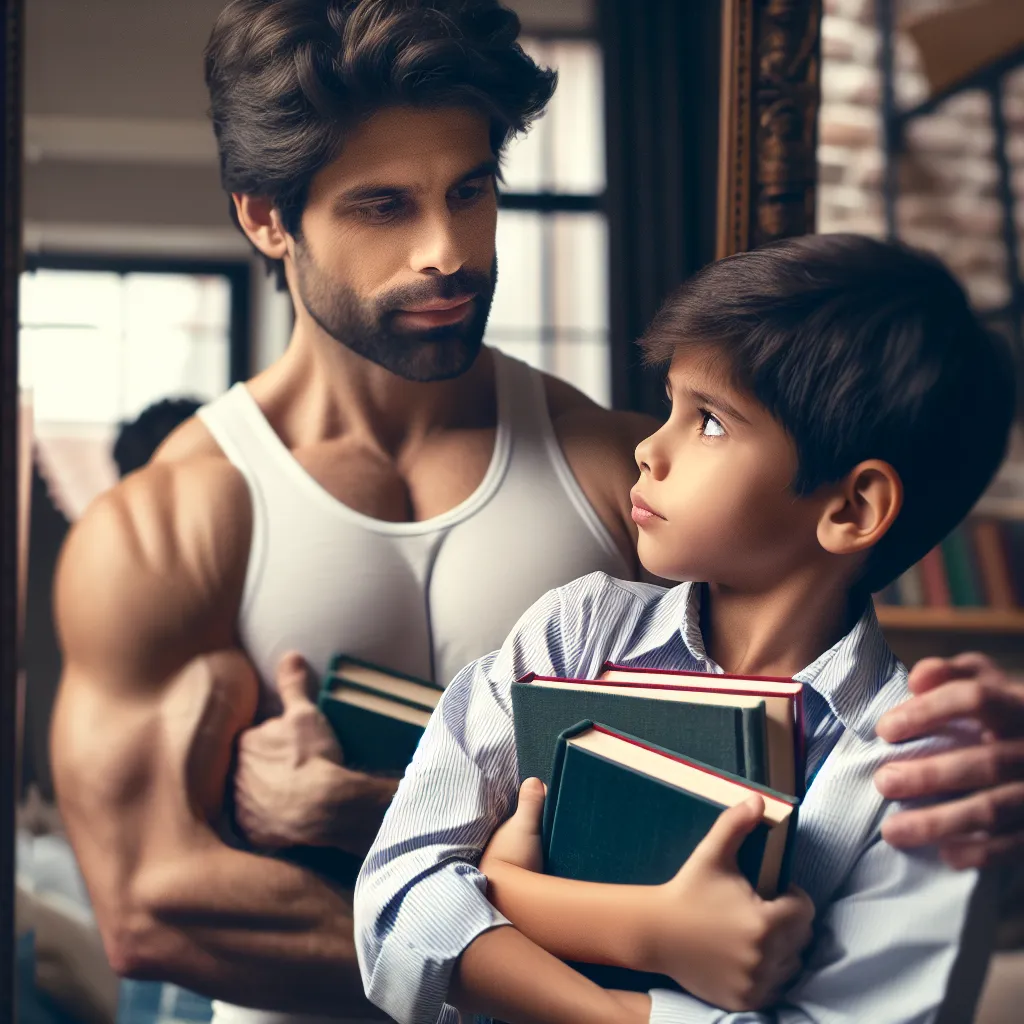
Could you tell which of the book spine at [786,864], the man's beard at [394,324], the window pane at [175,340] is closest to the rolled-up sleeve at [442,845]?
the book spine at [786,864]

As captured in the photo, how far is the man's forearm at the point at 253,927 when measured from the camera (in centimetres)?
110

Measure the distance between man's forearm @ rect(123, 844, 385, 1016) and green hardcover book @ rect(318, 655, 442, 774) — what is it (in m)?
0.13

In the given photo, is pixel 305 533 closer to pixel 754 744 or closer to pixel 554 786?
pixel 554 786

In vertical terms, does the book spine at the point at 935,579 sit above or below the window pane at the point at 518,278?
below

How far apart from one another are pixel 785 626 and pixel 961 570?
326mm

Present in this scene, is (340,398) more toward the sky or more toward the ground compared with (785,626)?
more toward the sky

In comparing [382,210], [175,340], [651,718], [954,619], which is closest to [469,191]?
[382,210]

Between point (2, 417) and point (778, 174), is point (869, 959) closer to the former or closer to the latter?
point (778, 174)

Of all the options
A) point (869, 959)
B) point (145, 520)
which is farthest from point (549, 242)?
point (869, 959)

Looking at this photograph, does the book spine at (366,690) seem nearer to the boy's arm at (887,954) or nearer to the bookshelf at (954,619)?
the boy's arm at (887,954)

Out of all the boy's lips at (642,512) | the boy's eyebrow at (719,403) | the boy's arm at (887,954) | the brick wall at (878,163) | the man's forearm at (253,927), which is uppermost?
the brick wall at (878,163)

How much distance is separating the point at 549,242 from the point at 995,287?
0.47m

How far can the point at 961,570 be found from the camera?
3.90 feet

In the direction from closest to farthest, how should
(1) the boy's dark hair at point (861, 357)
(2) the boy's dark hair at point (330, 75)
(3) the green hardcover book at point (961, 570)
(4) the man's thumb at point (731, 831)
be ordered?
(4) the man's thumb at point (731, 831), (1) the boy's dark hair at point (861, 357), (2) the boy's dark hair at point (330, 75), (3) the green hardcover book at point (961, 570)
